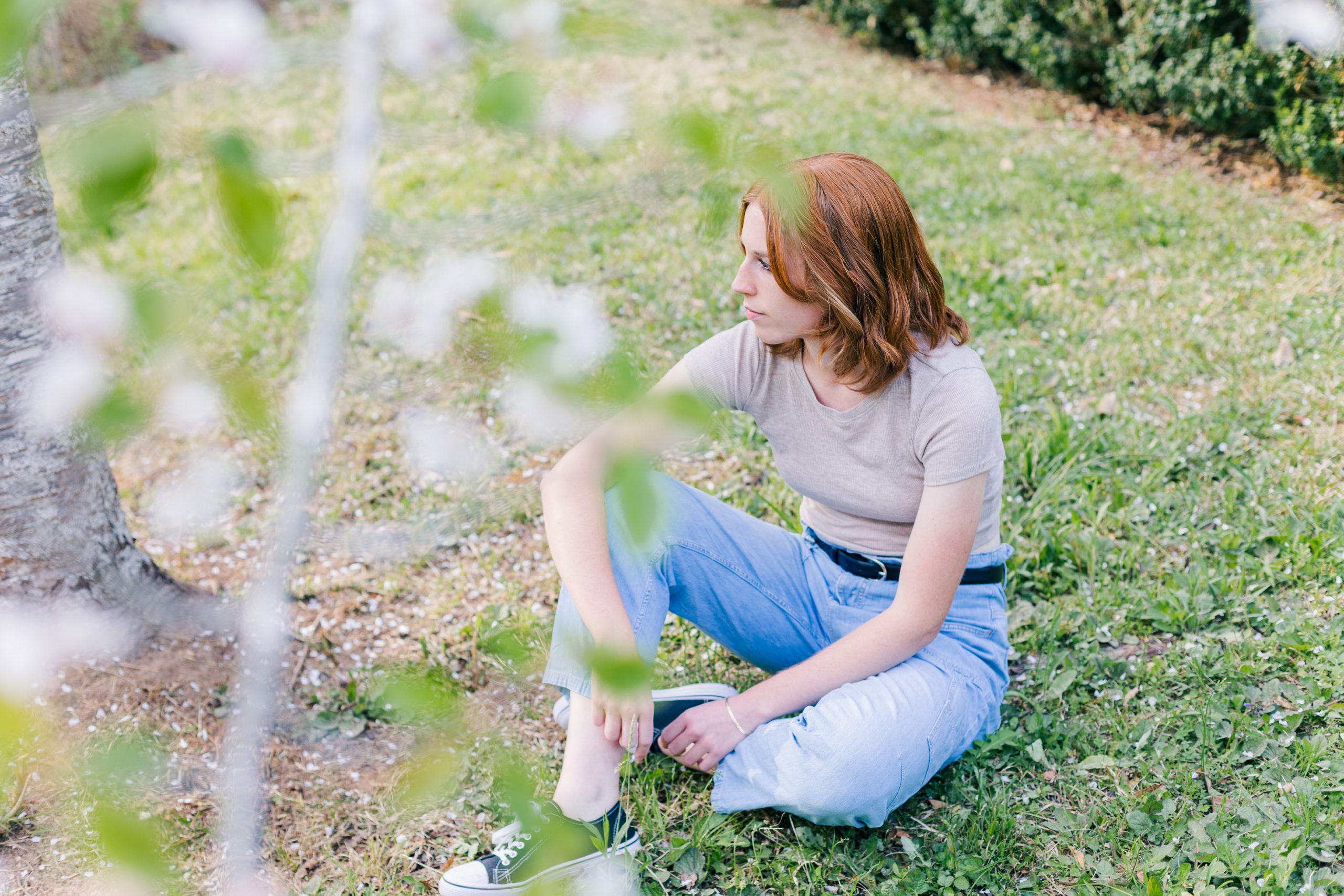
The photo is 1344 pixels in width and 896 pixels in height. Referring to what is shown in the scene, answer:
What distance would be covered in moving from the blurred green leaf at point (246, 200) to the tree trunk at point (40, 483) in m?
1.48

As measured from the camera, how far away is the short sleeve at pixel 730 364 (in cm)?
212

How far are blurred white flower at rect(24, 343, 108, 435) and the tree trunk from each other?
0.02m

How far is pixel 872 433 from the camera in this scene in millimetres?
2008

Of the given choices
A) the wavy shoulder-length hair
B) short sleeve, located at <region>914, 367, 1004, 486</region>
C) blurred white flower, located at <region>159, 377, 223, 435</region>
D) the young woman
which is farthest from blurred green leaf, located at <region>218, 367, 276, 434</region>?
short sleeve, located at <region>914, 367, 1004, 486</region>

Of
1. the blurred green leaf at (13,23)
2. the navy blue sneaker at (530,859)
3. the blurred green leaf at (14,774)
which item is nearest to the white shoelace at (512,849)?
the navy blue sneaker at (530,859)

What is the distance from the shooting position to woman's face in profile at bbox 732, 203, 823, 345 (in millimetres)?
1858

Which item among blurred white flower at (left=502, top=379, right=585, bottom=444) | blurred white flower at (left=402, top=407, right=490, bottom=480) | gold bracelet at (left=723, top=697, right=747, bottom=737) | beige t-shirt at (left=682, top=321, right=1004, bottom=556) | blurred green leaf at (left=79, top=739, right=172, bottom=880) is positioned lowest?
gold bracelet at (left=723, top=697, right=747, bottom=737)

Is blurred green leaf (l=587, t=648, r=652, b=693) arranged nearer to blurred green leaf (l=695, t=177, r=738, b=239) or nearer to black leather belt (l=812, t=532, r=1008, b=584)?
blurred green leaf (l=695, t=177, r=738, b=239)

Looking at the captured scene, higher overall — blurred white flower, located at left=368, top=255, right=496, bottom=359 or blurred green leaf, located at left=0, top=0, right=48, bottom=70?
blurred green leaf, located at left=0, top=0, right=48, bottom=70

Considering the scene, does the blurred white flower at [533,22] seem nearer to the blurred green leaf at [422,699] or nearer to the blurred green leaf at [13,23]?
the blurred green leaf at [13,23]

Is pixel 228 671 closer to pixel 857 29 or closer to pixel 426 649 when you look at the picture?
pixel 426 649

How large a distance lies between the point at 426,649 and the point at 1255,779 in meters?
1.92

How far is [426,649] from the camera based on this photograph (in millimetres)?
2646

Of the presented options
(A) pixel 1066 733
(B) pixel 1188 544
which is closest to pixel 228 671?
(A) pixel 1066 733
